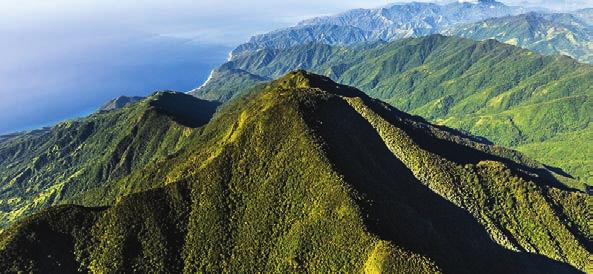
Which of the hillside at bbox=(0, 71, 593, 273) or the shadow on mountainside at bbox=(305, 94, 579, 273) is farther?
the shadow on mountainside at bbox=(305, 94, 579, 273)

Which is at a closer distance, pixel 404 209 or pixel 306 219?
pixel 306 219

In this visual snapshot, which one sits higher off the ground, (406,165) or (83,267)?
(83,267)

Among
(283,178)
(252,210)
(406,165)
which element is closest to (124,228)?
(252,210)

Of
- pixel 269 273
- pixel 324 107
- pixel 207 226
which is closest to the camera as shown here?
pixel 269 273

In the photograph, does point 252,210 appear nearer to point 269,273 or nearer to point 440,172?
point 269,273

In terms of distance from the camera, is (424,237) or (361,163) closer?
(424,237)

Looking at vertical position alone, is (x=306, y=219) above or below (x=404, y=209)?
above

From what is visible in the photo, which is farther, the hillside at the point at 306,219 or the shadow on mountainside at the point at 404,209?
the shadow on mountainside at the point at 404,209

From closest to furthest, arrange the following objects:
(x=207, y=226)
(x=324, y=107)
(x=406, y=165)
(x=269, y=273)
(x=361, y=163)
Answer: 1. (x=269, y=273)
2. (x=207, y=226)
3. (x=361, y=163)
4. (x=324, y=107)
5. (x=406, y=165)
